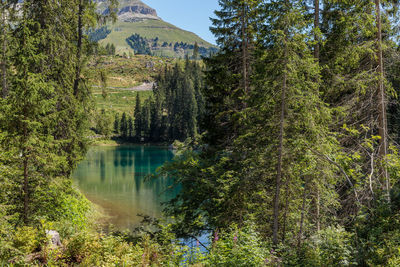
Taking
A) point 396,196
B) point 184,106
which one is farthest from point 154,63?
point 396,196

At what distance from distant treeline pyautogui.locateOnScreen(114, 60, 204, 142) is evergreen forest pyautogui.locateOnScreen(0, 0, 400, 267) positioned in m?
58.4

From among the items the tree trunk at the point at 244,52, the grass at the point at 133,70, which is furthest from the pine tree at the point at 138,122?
the tree trunk at the point at 244,52

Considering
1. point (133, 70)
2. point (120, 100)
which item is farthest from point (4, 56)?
point (133, 70)

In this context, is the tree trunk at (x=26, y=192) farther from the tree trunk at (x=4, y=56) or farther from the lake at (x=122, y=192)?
the lake at (x=122, y=192)

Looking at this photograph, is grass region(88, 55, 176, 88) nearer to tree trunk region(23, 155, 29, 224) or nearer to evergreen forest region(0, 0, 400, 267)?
evergreen forest region(0, 0, 400, 267)

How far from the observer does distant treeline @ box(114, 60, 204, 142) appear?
242ft

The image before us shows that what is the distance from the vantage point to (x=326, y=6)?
10609mm

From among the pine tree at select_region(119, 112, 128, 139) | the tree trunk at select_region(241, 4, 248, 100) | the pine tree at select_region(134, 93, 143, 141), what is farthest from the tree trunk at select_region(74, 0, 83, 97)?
the pine tree at select_region(119, 112, 128, 139)

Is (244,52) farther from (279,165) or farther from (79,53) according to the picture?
(79,53)

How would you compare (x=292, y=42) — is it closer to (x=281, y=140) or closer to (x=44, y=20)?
(x=281, y=140)

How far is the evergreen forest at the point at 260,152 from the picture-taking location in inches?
236

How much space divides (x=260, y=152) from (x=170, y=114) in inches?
2946

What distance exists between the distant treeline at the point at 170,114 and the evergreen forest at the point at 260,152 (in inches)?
2300

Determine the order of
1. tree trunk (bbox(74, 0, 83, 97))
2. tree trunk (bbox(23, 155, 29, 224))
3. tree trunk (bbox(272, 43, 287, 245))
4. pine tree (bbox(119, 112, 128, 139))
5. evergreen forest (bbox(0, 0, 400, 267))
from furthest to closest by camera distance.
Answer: pine tree (bbox(119, 112, 128, 139)) → tree trunk (bbox(74, 0, 83, 97)) → tree trunk (bbox(23, 155, 29, 224)) → tree trunk (bbox(272, 43, 287, 245)) → evergreen forest (bbox(0, 0, 400, 267))
